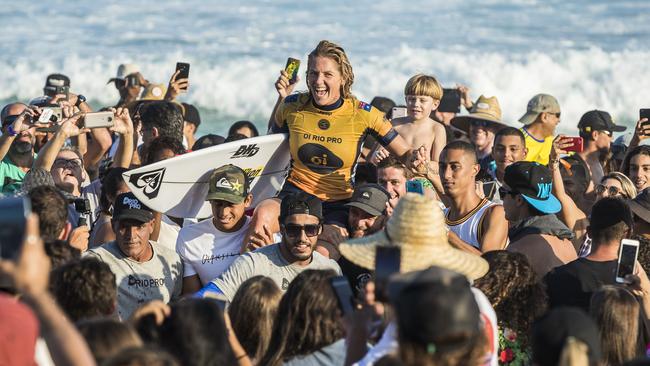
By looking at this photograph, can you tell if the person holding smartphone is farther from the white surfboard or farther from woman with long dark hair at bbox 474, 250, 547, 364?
the white surfboard

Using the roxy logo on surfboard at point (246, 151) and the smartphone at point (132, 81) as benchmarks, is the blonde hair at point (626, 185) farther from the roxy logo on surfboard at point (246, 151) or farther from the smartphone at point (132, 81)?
the smartphone at point (132, 81)

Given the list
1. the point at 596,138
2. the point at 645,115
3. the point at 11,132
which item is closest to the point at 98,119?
the point at 11,132

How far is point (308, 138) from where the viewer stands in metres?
7.43

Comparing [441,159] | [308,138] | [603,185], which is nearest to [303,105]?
[308,138]

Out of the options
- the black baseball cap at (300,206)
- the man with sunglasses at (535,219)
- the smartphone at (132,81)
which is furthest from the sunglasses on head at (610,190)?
the smartphone at (132,81)

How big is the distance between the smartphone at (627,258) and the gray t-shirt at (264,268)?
4.75ft

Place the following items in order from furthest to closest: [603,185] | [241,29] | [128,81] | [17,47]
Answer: [241,29], [17,47], [128,81], [603,185]

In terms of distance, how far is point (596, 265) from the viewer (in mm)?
5969

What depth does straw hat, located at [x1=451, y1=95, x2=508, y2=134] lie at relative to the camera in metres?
10.5

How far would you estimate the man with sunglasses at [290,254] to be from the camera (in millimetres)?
6180

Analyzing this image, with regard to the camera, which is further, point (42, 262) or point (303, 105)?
point (303, 105)

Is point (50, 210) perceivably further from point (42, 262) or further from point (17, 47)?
point (17, 47)

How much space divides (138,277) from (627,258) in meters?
2.62

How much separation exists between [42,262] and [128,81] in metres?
8.53
